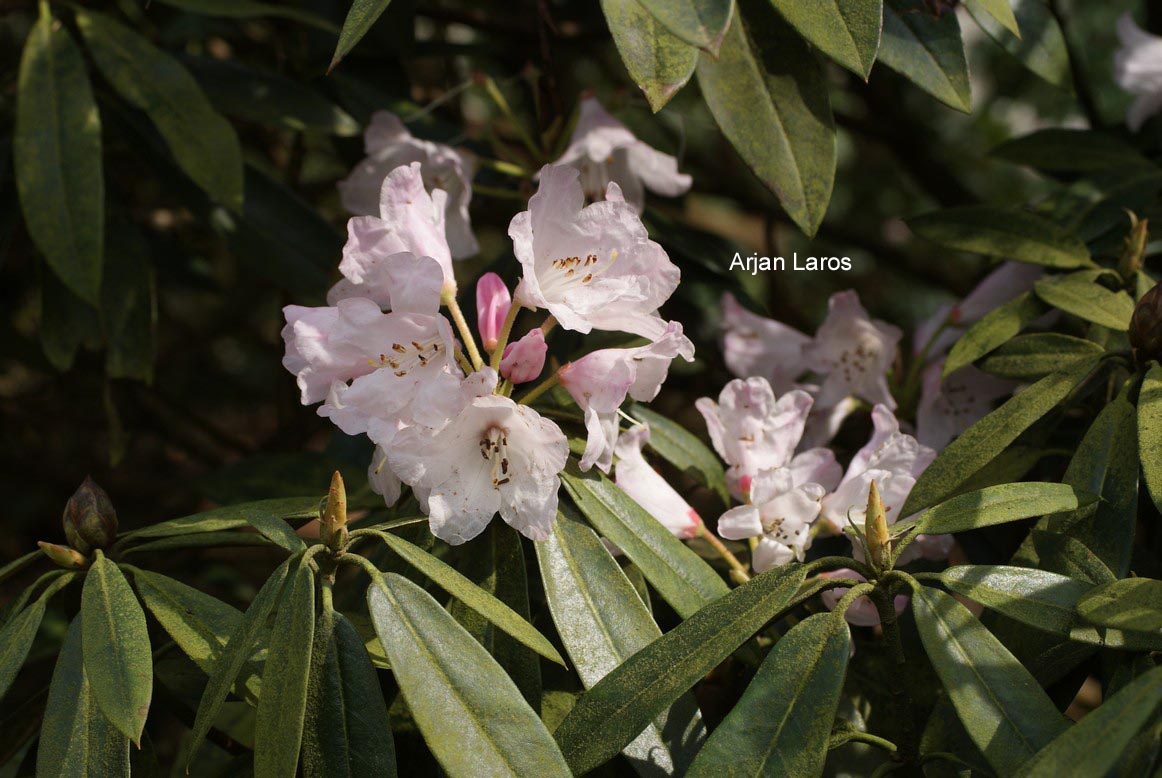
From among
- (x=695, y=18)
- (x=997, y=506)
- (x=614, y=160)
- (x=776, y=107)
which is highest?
(x=695, y=18)

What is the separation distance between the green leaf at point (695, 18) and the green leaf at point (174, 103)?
694 mm

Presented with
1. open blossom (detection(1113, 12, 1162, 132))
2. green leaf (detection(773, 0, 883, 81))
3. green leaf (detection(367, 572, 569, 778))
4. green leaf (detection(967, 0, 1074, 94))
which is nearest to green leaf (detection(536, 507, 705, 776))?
green leaf (detection(367, 572, 569, 778))

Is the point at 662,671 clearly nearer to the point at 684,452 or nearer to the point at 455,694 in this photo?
the point at 455,694

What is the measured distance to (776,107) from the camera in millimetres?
1058

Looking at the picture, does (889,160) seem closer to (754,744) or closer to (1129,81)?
(1129,81)

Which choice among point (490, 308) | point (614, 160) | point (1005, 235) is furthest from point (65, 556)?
point (1005, 235)

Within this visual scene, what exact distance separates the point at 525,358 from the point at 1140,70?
105cm

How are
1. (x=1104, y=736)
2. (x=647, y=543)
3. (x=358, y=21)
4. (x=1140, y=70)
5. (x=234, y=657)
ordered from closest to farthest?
(x=1104, y=736) → (x=234, y=657) → (x=358, y=21) → (x=647, y=543) → (x=1140, y=70)

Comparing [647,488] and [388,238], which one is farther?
[647,488]

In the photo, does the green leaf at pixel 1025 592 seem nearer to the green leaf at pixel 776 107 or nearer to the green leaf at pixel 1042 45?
the green leaf at pixel 776 107

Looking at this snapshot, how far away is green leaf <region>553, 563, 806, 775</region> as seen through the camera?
74cm

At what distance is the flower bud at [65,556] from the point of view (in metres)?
0.85

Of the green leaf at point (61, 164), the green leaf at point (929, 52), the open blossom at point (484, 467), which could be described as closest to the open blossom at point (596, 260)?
the open blossom at point (484, 467)

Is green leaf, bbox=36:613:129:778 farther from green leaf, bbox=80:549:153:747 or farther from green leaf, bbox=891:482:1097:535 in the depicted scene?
green leaf, bbox=891:482:1097:535
